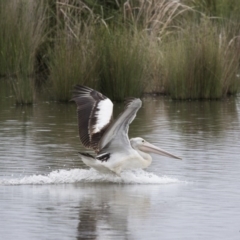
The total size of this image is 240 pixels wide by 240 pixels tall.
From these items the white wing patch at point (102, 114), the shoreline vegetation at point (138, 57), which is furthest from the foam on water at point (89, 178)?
the shoreline vegetation at point (138, 57)

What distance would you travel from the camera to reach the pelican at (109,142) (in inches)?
431

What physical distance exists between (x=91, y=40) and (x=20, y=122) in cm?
412

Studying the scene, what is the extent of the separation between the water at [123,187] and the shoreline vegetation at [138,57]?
8.15 feet

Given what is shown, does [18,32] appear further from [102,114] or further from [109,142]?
[109,142]

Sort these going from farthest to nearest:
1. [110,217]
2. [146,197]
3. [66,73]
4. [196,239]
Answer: [66,73] < [146,197] < [110,217] < [196,239]

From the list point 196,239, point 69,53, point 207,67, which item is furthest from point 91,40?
point 196,239

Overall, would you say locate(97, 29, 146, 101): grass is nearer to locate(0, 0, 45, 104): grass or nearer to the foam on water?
locate(0, 0, 45, 104): grass

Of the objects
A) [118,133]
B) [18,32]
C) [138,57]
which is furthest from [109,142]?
[18,32]

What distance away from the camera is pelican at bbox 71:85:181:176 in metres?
10.9

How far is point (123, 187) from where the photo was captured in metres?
11.0

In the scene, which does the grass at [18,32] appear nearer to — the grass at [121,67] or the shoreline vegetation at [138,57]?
the shoreline vegetation at [138,57]

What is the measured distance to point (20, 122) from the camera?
16.6m

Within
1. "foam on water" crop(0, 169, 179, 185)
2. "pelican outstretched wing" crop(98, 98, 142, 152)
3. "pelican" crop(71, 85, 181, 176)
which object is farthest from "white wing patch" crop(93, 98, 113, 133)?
"foam on water" crop(0, 169, 179, 185)

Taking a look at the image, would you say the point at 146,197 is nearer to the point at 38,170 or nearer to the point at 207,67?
the point at 38,170
